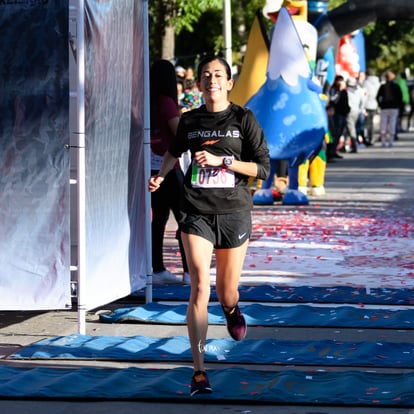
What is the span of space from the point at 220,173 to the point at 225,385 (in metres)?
1.24

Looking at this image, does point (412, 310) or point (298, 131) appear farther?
point (298, 131)

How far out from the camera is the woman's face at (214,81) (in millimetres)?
7465

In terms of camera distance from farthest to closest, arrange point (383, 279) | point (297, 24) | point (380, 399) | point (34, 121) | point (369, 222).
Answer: point (297, 24), point (369, 222), point (383, 279), point (34, 121), point (380, 399)

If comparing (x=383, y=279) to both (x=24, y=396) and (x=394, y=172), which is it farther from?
(x=394, y=172)

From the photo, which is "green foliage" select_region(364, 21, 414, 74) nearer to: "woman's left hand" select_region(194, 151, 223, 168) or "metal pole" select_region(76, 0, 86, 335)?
"metal pole" select_region(76, 0, 86, 335)

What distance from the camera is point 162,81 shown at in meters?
11.3

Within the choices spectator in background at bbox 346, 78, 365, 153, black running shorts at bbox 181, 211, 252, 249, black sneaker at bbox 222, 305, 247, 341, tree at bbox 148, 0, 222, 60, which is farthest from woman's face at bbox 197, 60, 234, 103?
spectator in background at bbox 346, 78, 365, 153

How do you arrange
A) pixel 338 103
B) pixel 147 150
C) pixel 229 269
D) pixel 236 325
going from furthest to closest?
pixel 338 103 → pixel 147 150 → pixel 236 325 → pixel 229 269

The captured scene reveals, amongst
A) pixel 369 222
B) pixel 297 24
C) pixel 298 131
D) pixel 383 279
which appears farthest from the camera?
pixel 297 24

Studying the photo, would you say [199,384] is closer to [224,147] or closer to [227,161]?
[227,161]

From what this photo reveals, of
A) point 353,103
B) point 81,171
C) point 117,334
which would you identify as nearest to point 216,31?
point 353,103

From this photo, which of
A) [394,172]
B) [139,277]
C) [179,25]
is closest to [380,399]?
[139,277]

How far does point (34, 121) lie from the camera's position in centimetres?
885

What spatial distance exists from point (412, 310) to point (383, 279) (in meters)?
1.89
